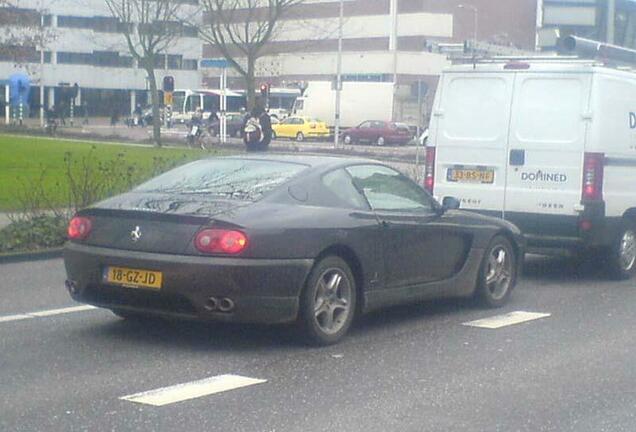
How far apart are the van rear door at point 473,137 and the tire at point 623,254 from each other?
4.55 feet

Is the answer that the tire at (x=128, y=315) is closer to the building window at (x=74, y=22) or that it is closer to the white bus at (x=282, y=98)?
the building window at (x=74, y=22)

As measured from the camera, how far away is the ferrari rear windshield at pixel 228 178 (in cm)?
972

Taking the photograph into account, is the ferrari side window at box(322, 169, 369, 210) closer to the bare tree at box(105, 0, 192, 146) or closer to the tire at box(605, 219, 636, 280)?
the tire at box(605, 219, 636, 280)

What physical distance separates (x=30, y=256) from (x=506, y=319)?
6.27 m

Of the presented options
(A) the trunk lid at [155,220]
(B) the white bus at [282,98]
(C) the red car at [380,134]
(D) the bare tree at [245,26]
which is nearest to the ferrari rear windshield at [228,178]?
(A) the trunk lid at [155,220]

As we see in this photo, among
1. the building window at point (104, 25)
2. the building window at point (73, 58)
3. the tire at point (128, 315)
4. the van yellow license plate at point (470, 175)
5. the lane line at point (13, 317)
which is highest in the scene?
the building window at point (104, 25)

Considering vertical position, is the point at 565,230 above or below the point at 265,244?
below

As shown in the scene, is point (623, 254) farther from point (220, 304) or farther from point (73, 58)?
point (73, 58)

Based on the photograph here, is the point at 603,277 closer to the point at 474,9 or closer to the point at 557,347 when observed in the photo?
the point at 557,347

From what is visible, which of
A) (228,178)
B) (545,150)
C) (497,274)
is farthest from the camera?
(545,150)

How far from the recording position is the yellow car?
70.8 m

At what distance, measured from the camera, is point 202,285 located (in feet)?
29.2

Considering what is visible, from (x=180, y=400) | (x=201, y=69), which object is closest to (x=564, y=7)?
(x=180, y=400)

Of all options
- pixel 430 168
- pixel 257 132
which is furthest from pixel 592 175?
pixel 257 132
